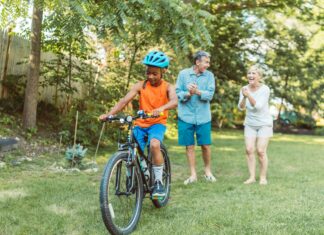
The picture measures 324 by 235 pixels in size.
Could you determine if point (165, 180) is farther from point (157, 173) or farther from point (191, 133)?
point (191, 133)

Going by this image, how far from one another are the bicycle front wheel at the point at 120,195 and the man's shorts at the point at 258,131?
3116mm

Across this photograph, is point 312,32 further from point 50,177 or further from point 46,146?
point 50,177

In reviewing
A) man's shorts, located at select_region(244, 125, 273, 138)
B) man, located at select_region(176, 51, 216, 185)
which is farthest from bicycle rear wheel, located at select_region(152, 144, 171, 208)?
man's shorts, located at select_region(244, 125, 273, 138)

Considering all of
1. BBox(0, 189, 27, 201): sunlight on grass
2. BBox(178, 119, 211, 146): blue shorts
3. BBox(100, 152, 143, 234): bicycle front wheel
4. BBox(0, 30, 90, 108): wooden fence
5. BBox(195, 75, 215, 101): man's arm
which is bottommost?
BBox(0, 189, 27, 201): sunlight on grass

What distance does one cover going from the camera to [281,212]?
5.00 metres

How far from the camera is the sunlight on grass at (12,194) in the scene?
18.1 feet

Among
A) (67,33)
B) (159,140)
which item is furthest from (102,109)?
(159,140)

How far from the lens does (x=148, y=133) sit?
195 inches

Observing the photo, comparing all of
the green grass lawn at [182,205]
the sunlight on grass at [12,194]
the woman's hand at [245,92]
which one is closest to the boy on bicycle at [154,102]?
the green grass lawn at [182,205]

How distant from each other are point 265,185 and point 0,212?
3837 mm

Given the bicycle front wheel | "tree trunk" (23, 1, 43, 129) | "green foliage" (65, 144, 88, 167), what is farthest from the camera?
"tree trunk" (23, 1, 43, 129)

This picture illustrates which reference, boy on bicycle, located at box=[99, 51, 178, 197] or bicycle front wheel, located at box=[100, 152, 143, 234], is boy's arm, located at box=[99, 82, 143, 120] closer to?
boy on bicycle, located at box=[99, 51, 178, 197]

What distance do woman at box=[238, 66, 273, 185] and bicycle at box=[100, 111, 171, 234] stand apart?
2.87 metres

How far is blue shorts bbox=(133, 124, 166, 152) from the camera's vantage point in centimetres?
489
